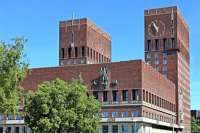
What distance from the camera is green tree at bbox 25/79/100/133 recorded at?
281 feet

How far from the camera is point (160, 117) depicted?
155875mm

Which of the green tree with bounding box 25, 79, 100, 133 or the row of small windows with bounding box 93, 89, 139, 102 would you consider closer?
the green tree with bounding box 25, 79, 100, 133

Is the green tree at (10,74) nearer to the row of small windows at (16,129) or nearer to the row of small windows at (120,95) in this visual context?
the row of small windows at (120,95)

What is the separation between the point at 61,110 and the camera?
8619 centimetres

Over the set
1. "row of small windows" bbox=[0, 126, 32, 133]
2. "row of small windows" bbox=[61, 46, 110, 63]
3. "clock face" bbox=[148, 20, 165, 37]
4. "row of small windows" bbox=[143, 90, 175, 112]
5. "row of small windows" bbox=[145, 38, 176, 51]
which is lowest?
"row of small windows" bbox=[0, 126, 32, 133]

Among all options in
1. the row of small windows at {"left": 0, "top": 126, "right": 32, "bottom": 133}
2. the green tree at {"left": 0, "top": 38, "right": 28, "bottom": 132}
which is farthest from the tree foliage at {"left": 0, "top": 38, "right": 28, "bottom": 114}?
the row of small windows at {"left": 0, "top": 126, "right": 32, "bottom": 133}

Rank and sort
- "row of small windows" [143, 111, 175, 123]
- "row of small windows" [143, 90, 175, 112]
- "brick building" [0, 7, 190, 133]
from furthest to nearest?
"row of small windows" [143, 111, 175, 123]
"row of small windows" [143, 90, 175, 112]
"brick building" [0, 7, 190, 133]

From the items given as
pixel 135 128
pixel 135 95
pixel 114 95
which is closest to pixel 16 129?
pixel 114 95

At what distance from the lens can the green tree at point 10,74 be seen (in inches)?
2244

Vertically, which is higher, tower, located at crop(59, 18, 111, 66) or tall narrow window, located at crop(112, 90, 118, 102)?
tower, located at crop(59, 18, 111, 66)

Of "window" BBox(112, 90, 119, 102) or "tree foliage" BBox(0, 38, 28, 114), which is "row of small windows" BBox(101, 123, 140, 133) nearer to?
"window" BBox(112, 90, 119, 102)

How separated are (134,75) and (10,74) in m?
79.7

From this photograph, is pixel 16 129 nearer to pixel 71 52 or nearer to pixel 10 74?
pixel 71 52

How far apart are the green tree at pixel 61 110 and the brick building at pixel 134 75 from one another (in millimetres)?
45847
